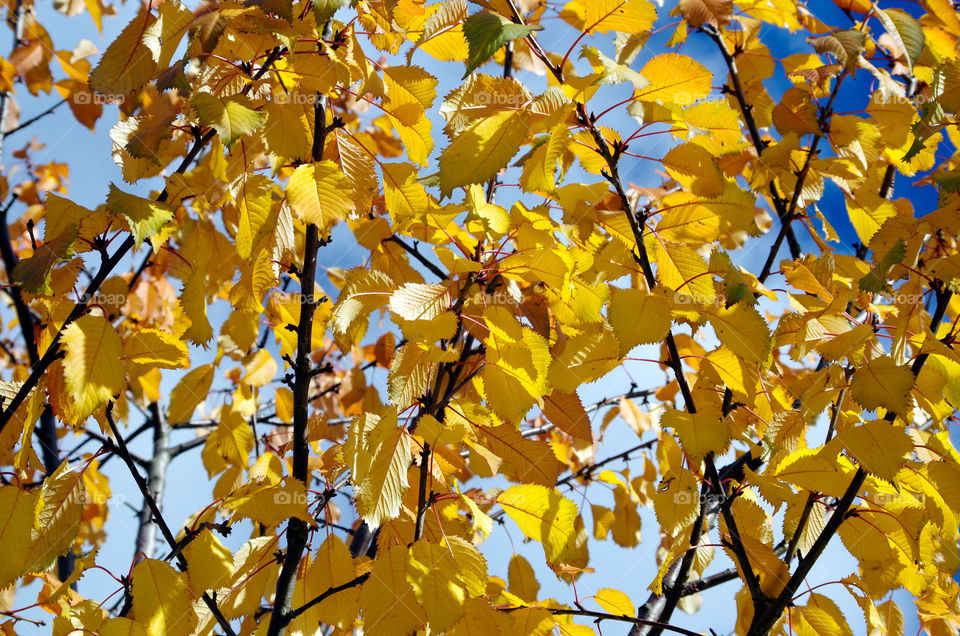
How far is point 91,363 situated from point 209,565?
1.25 feet

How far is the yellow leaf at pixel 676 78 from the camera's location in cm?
97

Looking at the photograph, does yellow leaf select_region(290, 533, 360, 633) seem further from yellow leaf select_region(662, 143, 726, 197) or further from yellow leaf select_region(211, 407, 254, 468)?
yellow leaf select_region(662, 143, 726, 197)

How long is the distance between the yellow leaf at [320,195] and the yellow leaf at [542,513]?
0.51 metres

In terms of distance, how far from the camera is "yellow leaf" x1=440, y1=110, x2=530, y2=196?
2.76 feet

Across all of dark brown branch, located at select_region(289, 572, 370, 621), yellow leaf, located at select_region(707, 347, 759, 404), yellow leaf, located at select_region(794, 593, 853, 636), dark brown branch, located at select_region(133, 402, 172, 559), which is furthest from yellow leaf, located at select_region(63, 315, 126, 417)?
dark brown branch, located at select_region(133, 402, 172, 559)

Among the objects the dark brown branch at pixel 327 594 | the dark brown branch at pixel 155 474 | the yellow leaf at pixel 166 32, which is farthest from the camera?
the dark brown branch at pixel 155 474

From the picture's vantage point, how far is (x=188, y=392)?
1.94 metres

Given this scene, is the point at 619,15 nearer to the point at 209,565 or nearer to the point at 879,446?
the point at 879,446

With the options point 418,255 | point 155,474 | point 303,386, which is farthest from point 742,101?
point 155,474

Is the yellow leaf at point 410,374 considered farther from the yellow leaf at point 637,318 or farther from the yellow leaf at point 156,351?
the yellow leaf at point 156,351

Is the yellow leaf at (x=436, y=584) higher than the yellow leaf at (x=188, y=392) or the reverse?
the reverse

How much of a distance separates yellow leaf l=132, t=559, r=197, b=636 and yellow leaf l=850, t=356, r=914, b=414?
1.07 metres

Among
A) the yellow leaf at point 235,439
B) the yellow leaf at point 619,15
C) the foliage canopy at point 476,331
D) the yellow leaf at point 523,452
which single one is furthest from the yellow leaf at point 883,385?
the yellow leaf at point 235,439

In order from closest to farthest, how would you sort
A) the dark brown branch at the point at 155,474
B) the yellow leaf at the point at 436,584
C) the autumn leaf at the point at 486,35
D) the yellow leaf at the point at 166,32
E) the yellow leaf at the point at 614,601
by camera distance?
the autumn leaf at the point at 486,35 → the yellow leaf at the point at 436,584 → the yellow leaf at the point at 166,32 → the yellow leaf at the point at 614,601 → the dark brown branch at the point at 155,474
